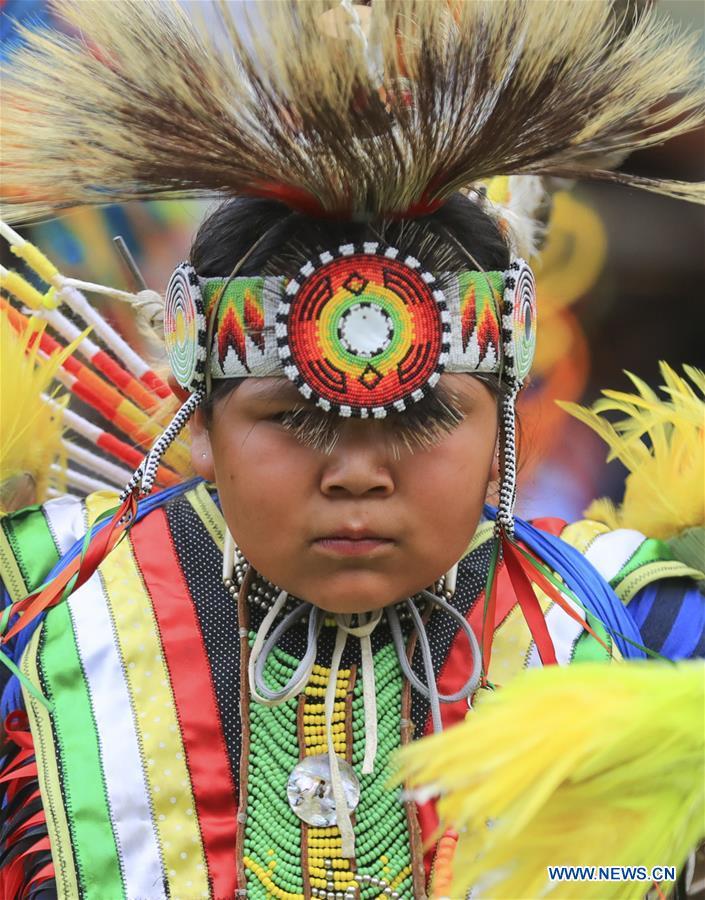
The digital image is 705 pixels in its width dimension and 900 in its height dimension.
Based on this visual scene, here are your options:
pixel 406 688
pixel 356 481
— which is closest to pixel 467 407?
pixel 356 481

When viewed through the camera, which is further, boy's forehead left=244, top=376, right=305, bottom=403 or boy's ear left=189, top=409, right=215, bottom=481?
boy's ear left=189, top=409, right=215, bottom=481

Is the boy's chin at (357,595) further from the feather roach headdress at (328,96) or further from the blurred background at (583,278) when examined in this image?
the blurred background at (583,278)

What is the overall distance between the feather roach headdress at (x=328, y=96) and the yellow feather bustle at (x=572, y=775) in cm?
66

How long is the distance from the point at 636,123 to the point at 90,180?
72 centimetres

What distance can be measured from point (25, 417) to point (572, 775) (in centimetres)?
123

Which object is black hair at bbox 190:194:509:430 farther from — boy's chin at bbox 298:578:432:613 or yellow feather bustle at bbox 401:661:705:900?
yellow feather bustle at bbox 401:661:705:900

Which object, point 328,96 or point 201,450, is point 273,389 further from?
point 328,96

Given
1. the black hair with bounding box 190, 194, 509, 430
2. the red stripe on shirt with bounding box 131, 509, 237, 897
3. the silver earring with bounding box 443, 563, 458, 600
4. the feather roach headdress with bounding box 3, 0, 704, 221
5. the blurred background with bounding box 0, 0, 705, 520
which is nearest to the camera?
the feather roach headdress with bounding box 3, 0, 704, 221

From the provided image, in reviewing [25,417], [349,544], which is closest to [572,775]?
[349,544]

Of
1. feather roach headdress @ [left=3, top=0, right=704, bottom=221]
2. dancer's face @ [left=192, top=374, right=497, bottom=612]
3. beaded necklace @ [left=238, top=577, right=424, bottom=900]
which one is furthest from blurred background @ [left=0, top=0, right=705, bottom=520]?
beaded necklace @ [left=238, top=577, right=424, bottom=900]

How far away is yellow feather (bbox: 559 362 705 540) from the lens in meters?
1.78

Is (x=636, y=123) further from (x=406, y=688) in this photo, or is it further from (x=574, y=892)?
(x=574, y=892)

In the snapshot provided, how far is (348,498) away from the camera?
49.5 inches

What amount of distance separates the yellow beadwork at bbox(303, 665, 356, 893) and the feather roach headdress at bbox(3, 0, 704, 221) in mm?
650
